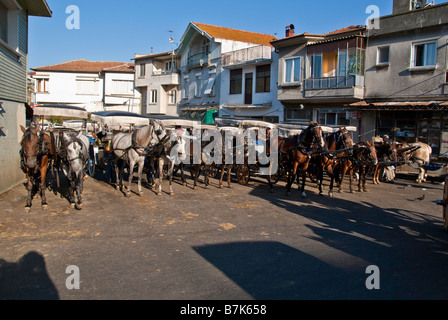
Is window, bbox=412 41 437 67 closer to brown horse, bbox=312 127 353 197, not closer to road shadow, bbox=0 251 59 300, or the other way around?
brown horse, bbox=312 127 353 197

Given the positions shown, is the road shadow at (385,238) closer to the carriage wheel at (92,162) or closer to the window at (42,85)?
the carriage wheel at (92,162)

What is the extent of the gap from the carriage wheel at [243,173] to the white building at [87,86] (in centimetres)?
3595

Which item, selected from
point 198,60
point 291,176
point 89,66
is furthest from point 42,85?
point 291,176

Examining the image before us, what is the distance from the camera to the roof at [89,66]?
50125mm

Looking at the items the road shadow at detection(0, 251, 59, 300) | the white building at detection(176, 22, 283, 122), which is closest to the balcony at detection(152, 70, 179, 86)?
the white building at detection(176, 22, 283, 122)

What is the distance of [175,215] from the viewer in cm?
984

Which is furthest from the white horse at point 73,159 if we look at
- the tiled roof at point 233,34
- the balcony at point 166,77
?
the balcony at point 166,77

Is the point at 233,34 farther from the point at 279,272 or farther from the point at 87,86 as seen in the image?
the point at 279,272

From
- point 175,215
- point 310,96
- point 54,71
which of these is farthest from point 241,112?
point 54,71

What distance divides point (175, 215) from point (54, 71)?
47125 mm

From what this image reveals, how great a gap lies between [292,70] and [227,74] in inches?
319

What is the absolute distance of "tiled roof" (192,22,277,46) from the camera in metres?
33.8

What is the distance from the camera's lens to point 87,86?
51.2 meters

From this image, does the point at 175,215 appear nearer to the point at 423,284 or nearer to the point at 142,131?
the point at 142,131
